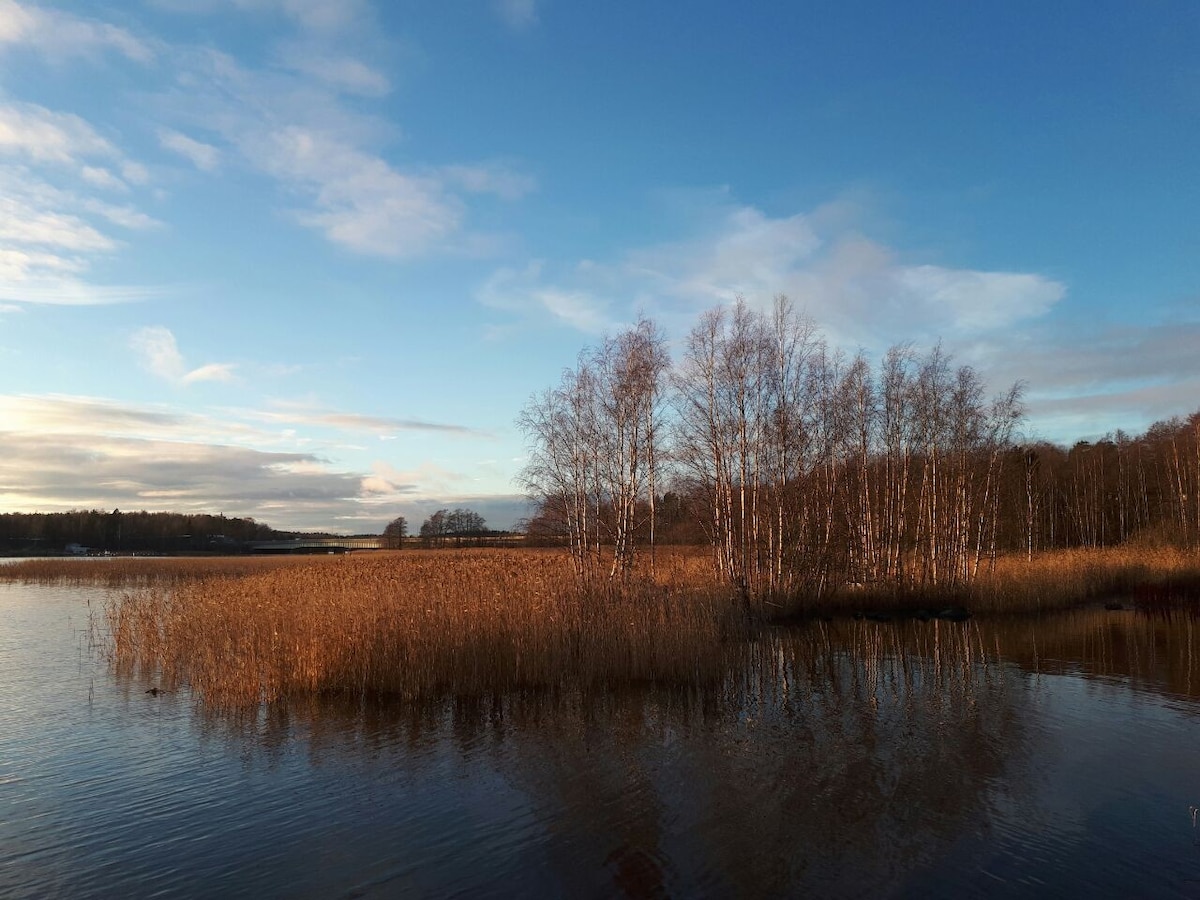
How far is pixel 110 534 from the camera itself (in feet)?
367

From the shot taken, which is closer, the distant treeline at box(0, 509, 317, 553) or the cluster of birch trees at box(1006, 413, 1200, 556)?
the cluster of birch trees at box(1006, 413, 1200, 556)

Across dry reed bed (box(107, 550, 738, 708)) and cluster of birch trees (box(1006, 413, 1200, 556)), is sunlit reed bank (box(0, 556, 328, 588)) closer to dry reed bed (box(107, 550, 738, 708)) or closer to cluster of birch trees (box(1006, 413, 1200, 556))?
dry reed bed (box(107, 550, 738, 708))

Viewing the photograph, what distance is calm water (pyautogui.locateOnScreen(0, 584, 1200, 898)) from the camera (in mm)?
6586

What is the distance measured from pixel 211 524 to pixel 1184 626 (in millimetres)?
129763

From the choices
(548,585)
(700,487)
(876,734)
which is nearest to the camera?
(876,734)

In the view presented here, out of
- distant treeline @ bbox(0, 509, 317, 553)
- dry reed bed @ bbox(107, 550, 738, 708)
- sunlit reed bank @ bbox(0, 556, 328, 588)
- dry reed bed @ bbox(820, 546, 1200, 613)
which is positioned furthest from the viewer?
distant treeline @ bbox(0, 509, 317, 553)

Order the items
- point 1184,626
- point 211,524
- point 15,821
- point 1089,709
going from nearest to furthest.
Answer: point 15,821 < point 1089,709 < point 1184,626 < point 211,524

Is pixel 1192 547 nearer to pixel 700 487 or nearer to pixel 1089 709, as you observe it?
pixel 700 487

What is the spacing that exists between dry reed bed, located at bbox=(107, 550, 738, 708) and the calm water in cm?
82

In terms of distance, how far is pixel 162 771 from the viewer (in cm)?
966

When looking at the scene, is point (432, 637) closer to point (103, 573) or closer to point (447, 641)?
point (447, 641)

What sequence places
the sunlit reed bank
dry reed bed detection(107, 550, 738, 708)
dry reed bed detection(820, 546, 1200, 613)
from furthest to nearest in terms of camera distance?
1. the sunlit reed bank
2. dry reed bed detection(820, 546, 1200, 613)
3. dry reed bed detection(107, 550, 738, 708)

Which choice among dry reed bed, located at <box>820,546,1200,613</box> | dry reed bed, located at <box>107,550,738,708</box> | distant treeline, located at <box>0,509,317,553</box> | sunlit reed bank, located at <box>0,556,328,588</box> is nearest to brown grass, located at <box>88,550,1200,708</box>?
dry reed bed, located at <box>107,550,738,708</box>

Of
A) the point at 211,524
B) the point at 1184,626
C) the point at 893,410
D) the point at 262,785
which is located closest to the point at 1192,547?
the point at 1184,626
